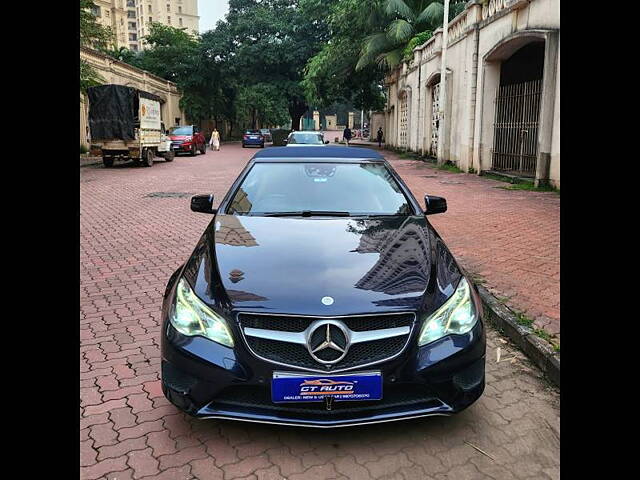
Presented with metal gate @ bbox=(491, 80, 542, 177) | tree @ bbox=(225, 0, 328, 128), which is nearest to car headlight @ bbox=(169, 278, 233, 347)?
metal gate @ bbox=(491, 80, 542, 177)

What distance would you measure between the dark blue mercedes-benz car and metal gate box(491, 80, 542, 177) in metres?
12.0

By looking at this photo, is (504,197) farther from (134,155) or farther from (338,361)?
(134,155)

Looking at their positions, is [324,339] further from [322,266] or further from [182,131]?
[182,131]

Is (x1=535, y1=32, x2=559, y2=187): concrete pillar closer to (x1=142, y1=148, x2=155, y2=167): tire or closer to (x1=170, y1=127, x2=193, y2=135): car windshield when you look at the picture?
(x1=142, y1=148, x2=155, y2=167): tire

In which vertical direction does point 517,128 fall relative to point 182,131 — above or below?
below

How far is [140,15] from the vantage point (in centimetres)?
10206

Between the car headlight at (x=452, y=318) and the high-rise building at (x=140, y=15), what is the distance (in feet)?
315

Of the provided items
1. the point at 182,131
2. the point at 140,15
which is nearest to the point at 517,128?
the point at 182,131

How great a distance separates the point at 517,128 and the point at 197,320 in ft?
46.5

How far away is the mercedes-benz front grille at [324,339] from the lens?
2.56m

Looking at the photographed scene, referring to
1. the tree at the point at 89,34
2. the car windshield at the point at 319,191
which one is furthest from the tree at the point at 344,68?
the car windshield at the point at 319,191

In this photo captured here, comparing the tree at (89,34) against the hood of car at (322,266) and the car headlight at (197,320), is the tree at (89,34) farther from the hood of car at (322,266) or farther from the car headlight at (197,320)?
the car headlight at (197,320)

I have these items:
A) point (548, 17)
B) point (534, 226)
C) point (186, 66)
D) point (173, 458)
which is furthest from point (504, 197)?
point (186, 66)
